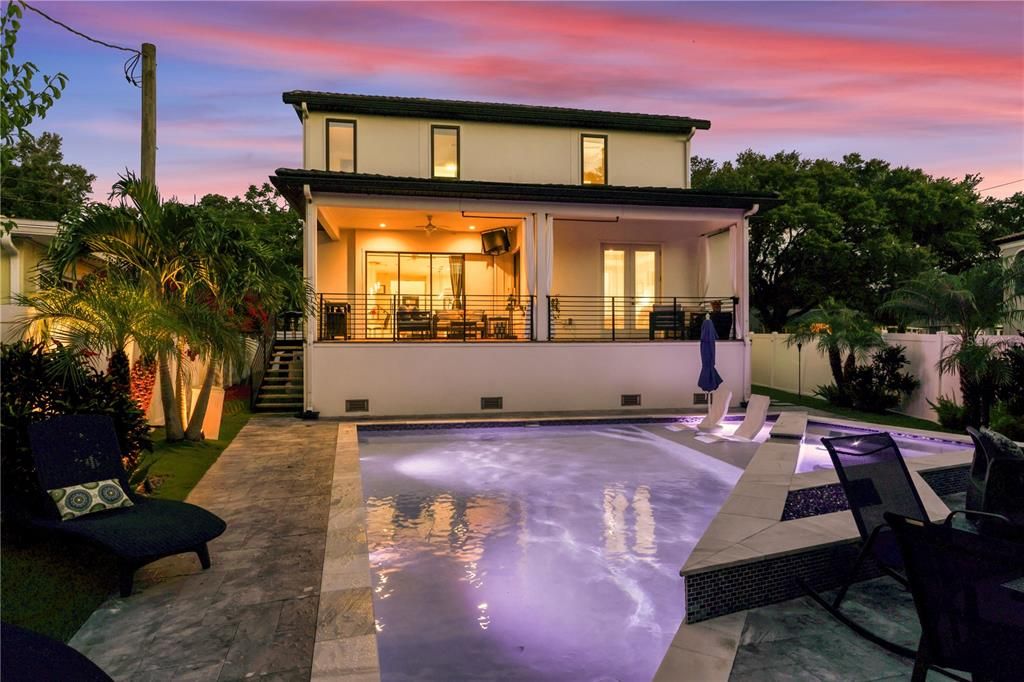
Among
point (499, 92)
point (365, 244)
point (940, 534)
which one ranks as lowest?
point (940, 534)

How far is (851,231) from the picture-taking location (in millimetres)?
24891

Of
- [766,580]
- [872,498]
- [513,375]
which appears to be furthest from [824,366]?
[766,580]

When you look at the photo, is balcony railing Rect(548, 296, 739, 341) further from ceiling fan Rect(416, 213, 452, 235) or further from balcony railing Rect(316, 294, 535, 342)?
ceiling fan Rect(416, 213, 452, 235)

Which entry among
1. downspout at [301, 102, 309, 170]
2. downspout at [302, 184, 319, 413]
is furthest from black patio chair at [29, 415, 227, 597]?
downspout at [301, 102, 309, 170]

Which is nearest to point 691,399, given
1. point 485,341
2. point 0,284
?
point 485,341

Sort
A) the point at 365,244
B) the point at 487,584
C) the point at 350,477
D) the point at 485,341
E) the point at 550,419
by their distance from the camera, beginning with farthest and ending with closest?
1. the point at 365,244
2. the point at 485,341
3. the point at 550,419
4. the point at 350,477
5. the point at 487,584

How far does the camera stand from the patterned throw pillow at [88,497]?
446cm

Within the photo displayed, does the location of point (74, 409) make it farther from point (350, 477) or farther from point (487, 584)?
point (487, 584)

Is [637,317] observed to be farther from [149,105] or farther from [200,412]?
[149,105]

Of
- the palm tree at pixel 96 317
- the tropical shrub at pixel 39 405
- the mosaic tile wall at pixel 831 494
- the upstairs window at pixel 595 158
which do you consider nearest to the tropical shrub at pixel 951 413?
the mosaic tile wall at pixel 831 494

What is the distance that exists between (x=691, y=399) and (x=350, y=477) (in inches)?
394

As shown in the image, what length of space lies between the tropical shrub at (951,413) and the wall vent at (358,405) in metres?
12.3

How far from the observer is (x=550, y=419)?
12.9 meters

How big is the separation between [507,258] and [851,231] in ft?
54.9
